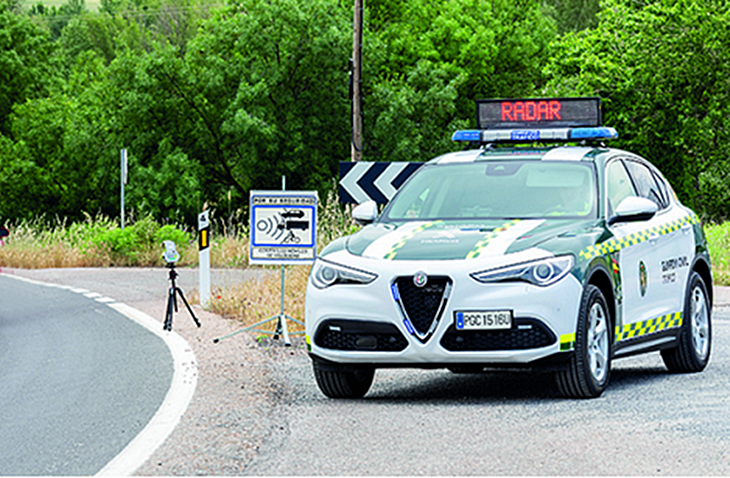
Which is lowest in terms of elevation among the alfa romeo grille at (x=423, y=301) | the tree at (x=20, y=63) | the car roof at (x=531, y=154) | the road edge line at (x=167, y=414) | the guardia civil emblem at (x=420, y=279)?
the road edge line at (x=167, y=414)

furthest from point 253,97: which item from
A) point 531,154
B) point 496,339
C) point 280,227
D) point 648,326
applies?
point 496,339

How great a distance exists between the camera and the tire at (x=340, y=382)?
8562 millimetres

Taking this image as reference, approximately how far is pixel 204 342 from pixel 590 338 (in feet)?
16.9

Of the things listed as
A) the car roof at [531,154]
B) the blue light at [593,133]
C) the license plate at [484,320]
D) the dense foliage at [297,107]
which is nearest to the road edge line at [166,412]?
the license plate at [484,320]

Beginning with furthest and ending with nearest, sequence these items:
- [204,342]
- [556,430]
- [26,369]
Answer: [204,342]
[26,369]
[556,430]

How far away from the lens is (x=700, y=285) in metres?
10.4

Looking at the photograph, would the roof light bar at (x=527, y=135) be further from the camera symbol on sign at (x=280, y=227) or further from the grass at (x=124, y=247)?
the grass at (x=124, y=247)

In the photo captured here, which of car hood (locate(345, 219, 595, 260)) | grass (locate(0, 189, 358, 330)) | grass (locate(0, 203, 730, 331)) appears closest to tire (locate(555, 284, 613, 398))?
car hood (locate(345, 219, 595, 260))

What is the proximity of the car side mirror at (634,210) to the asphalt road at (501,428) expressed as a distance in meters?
1.23

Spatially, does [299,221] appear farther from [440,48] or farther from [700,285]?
[440,48]

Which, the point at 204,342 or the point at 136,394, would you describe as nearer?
the point at 136,394

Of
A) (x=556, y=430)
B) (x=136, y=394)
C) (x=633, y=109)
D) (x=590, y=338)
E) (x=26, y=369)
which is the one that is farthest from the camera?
(x=633, y=109)

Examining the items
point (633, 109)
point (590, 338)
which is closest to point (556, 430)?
point (590, 338)

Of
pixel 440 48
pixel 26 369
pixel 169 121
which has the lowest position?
pixel 26 369
